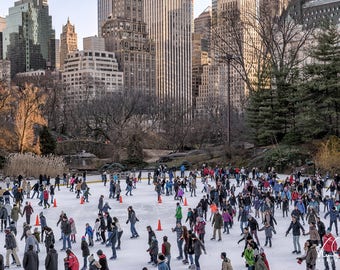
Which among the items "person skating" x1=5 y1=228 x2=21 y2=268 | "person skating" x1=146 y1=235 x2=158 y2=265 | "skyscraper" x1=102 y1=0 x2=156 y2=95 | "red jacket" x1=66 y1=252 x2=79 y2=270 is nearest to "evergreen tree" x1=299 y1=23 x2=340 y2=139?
"person skating" x1=146 y1=235 x2=158 y2=265

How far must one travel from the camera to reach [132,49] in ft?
582

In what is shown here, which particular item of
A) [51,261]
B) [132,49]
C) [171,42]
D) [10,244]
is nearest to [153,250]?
[51,261]

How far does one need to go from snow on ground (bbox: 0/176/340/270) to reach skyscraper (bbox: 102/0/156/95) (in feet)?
479

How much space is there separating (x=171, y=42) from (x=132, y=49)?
796 inches

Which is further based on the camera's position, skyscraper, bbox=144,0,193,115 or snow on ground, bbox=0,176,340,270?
skyscraper, bbox=144,0,193,115

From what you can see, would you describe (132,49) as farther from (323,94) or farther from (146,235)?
(146,235)

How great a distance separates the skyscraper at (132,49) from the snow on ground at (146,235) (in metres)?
146

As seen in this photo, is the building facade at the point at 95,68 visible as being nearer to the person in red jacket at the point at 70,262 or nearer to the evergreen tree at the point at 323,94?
the evergreen tree at the point at 323,94

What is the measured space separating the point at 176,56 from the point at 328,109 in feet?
511

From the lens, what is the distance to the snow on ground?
14750 millimetres

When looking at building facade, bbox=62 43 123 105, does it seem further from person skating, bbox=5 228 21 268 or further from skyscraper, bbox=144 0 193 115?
person skating, bbox=5 228 21 268

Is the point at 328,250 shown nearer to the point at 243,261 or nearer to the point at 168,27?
the point at 243,261

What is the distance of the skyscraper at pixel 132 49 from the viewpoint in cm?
17462

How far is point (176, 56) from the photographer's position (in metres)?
193
